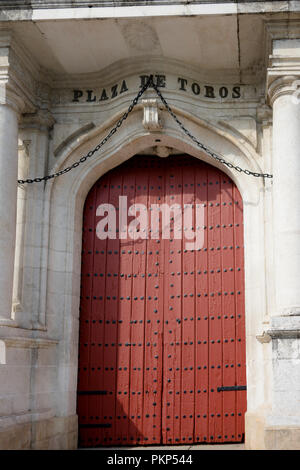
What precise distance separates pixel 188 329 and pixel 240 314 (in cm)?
62

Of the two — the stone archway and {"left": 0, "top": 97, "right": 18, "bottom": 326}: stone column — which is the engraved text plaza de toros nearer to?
the stone archway

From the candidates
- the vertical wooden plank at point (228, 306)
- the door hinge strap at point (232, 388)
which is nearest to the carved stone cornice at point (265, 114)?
the vertical wooden plank at point (228, 306)

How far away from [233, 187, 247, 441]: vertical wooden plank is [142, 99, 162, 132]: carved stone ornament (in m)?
1.24

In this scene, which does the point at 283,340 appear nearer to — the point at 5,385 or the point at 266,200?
the point at 266,200

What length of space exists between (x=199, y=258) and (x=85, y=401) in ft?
6.90

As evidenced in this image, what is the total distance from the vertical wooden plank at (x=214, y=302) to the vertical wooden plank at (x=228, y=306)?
5cm

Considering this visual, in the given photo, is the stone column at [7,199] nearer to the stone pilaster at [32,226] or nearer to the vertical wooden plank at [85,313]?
the stone pilaster at [32,226]

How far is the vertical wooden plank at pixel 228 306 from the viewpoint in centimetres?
754

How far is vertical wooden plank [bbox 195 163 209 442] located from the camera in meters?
7.58

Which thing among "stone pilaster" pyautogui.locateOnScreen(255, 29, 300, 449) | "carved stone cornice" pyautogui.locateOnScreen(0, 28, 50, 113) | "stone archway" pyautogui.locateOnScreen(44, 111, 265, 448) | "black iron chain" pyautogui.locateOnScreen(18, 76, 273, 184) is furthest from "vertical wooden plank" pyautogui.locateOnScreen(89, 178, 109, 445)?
"stone pilaster" pyautogui.locateOnScreen(255, 29, 300, 449)
